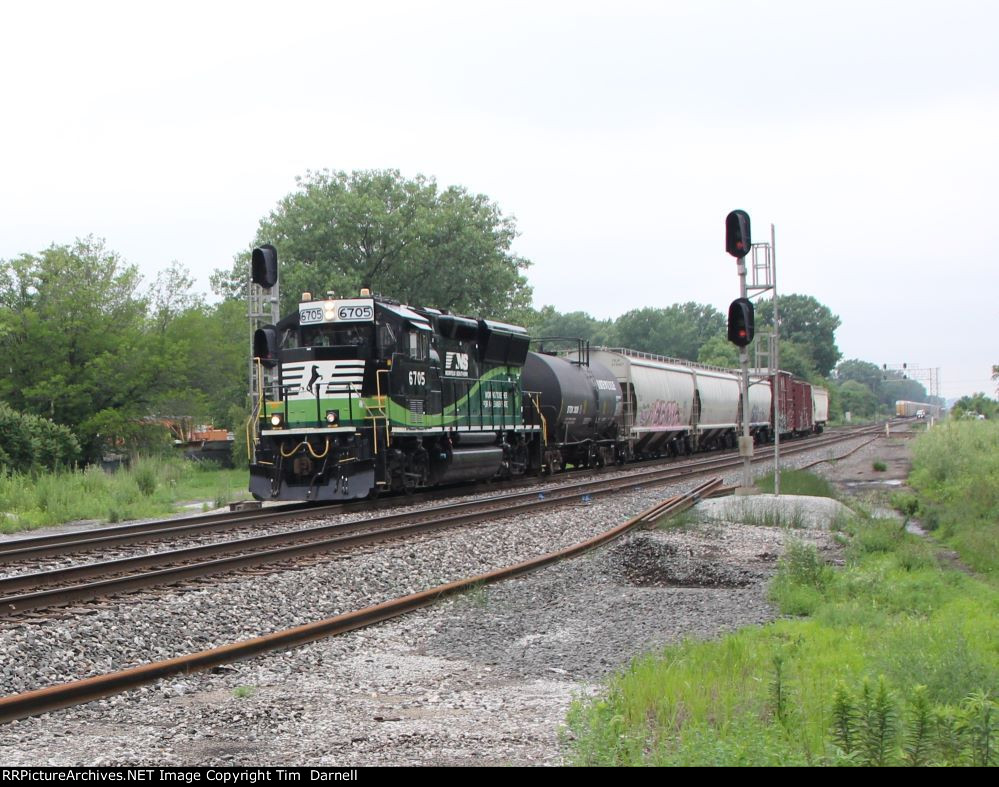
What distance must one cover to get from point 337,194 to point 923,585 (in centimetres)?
3677

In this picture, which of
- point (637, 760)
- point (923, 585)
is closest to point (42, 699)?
point (637, 760)

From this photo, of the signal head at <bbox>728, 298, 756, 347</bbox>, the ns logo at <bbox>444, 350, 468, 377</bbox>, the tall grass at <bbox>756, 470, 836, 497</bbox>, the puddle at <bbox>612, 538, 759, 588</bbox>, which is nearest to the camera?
the puddle at <bbox>612, 538, 759, 588</bbox>

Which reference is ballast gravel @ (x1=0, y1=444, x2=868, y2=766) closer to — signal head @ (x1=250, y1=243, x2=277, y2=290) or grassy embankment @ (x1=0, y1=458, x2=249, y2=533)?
grassy embankment @ (x1=0, y1=458, x2=249, y2=533)

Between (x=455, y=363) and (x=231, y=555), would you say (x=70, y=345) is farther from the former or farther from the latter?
(x=231, y=555)

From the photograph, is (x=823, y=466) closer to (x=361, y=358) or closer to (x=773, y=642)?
(x=361, y=358)

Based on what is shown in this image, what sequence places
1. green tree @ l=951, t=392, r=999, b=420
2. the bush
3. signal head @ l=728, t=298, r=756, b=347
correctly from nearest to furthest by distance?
signal head @ l=728, t=298, r=756, b=347, the bush, green tree @ l=951, t=392, r=999, b=420

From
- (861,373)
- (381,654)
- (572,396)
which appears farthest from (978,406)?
(861,373)

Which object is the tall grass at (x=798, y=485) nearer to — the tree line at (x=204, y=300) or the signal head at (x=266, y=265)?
the signal head at (x=266, y=265)

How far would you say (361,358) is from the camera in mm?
18594

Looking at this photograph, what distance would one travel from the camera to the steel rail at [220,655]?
5621 millimetres

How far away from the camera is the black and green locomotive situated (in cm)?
1808

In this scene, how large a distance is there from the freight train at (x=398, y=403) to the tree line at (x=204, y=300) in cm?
933

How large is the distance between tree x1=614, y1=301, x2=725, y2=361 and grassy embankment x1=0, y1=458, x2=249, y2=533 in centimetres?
10484

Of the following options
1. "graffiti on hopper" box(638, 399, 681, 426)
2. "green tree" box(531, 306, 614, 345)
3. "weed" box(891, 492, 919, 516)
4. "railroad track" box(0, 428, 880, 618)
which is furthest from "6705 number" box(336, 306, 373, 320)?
"green tree" box(531, 306, 614, 345)
